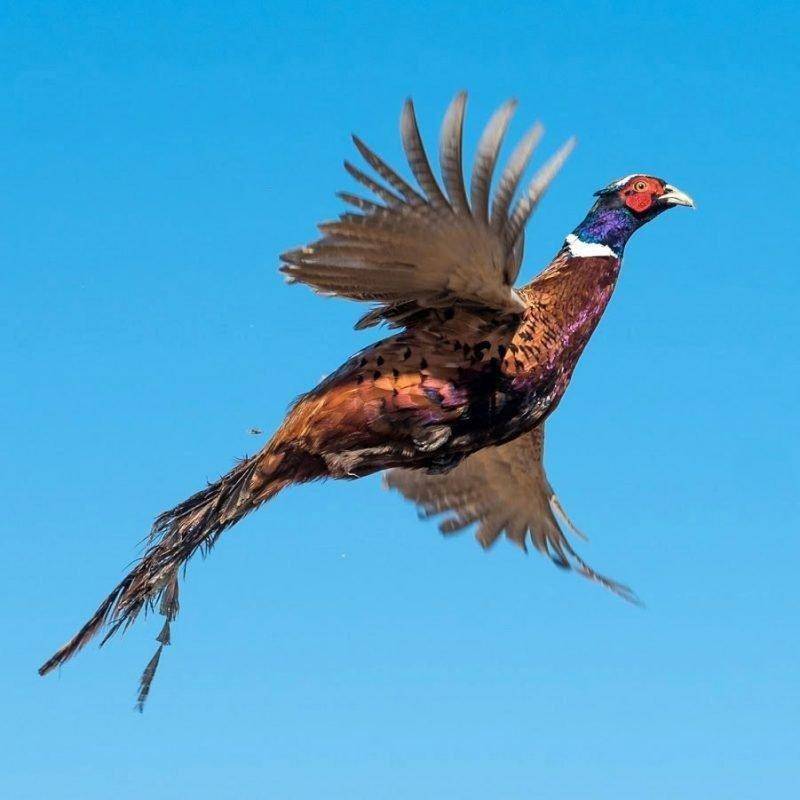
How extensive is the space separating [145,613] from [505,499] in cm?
303

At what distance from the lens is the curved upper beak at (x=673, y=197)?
28.9 ft

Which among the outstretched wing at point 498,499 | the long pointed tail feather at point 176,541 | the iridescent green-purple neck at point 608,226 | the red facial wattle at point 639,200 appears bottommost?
the long pointed tail feather at point 176,541

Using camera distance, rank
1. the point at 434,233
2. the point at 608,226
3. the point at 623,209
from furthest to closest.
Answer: the point at 623,209 < the point at 608,226 < the point at 434,233

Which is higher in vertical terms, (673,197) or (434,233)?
(673,197)

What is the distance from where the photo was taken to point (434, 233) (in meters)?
7.38

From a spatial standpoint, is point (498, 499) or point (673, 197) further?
point (498, 499)

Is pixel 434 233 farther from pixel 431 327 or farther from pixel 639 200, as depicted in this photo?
pixel 639 200

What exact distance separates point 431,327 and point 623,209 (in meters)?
1.59

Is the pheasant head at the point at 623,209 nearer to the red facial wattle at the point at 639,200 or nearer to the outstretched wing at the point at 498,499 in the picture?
the red facial wattle at the point at 639,200

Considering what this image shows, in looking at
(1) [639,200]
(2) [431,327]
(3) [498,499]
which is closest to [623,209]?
(1) [639,200]

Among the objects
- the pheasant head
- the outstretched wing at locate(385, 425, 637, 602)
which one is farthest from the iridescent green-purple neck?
the outstretched wing at locate(385, 425, 637, 602)

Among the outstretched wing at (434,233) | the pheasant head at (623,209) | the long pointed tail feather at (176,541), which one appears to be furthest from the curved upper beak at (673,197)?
the long pointed tail feather at (176,541)

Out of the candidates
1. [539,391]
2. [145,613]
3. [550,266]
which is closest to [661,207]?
[550,266]

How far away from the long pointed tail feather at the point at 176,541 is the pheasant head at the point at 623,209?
91.1 inches
